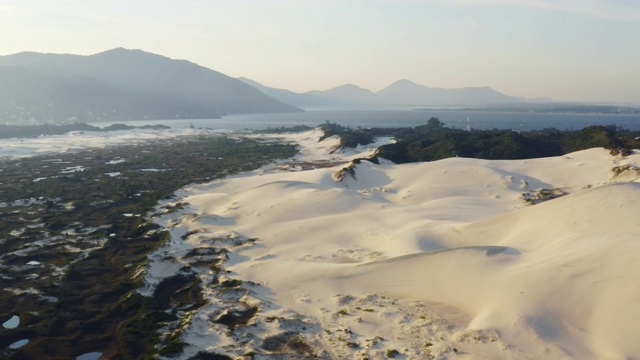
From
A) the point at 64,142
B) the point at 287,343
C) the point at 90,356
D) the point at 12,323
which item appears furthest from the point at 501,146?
the point at 64,142

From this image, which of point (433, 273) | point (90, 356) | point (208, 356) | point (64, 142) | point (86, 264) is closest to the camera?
point (208, 356)

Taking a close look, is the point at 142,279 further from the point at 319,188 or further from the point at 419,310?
the point at 319,188

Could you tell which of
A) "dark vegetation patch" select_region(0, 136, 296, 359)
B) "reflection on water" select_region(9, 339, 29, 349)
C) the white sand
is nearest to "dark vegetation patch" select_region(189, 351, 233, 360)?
"dark vegetation patch" select_region(0, 136, 296, 359)

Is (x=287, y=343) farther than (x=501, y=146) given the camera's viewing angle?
No

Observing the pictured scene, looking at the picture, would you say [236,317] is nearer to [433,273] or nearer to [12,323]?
[433,273]

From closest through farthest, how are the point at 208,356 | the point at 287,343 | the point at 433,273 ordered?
the point at 208,356, the point at 287,343, the point at 433,273

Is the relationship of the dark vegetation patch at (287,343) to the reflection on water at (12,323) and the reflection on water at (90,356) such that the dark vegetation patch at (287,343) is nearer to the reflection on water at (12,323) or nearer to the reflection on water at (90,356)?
the reflection on water at (90,356)

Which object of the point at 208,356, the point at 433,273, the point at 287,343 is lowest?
the point at 208,356

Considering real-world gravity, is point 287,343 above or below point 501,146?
below
